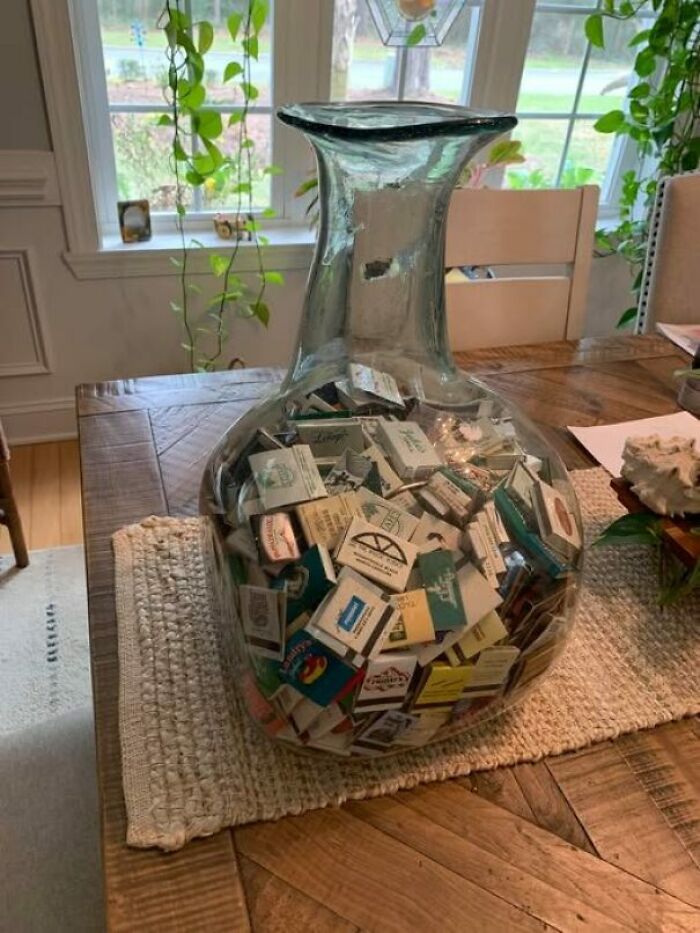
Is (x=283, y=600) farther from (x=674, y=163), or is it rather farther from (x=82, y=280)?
(x=674, y=163)

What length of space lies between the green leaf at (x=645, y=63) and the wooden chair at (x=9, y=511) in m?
1.96

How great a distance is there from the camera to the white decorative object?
25.8 inches

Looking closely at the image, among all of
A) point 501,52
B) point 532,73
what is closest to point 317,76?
point 501,52

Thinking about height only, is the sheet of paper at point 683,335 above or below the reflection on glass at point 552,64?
below

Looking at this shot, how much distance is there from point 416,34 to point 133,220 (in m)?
0.85

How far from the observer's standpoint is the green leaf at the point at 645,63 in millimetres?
2098

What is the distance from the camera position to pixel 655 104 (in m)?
2.18

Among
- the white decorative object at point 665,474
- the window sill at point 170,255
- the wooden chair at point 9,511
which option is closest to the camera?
the white decorative object at point 665,474

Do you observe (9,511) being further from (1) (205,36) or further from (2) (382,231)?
(2) (382,231)

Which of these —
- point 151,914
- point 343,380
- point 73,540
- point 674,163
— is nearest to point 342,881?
point 151,914

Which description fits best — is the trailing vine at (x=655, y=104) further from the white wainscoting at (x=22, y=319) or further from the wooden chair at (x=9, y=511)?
the wooden chair at (x=9, y=511)

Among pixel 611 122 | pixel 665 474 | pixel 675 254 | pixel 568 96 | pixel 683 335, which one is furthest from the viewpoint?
pixel 568 96

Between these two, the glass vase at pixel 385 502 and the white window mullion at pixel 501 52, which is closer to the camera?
the glass vase at pixel 385 502

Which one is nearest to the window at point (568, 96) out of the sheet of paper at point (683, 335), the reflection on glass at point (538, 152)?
the reflection on glass at point (538, 152)
